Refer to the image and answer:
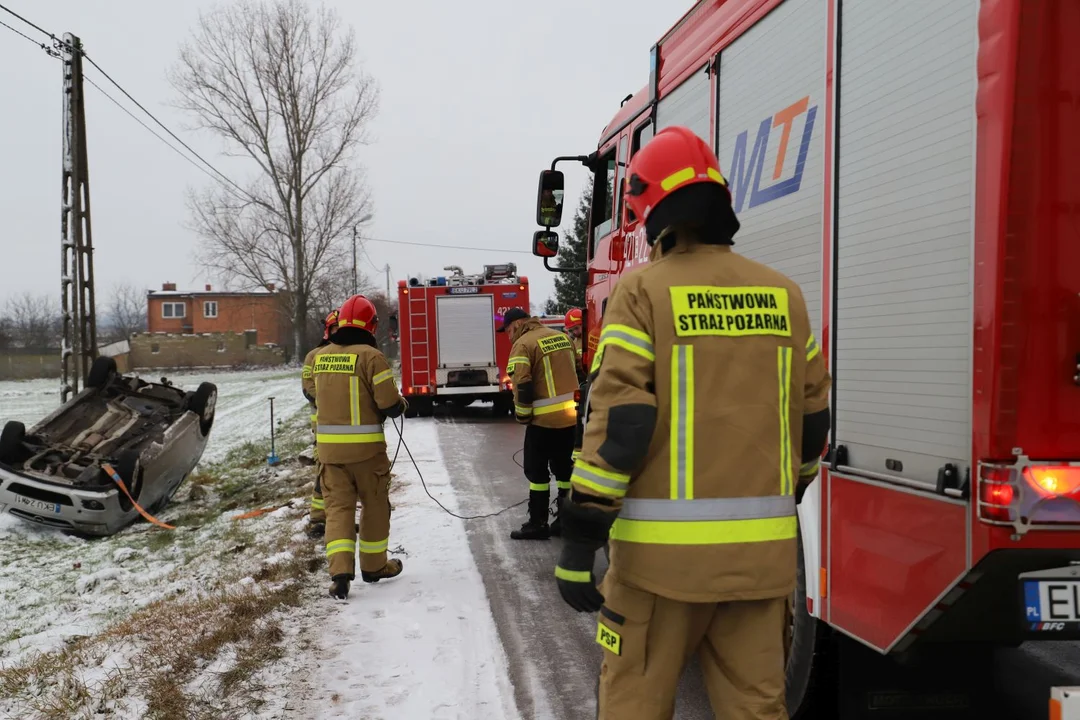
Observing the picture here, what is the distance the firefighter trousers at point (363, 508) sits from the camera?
17.6 ft

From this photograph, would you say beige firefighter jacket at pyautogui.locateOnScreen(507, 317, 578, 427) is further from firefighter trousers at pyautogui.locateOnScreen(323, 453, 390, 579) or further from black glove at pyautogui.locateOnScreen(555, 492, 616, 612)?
black glove at pyautogui.locateOnScreen(555, 492, 616, 612)

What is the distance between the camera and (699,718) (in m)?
3.62

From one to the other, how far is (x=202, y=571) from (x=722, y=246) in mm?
5850

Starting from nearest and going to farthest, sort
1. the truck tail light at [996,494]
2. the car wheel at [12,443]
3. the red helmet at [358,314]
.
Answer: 1. the truck tail light at [996,494]
2. the red helmet at [358,314]
3. the car wheel at [12,443]

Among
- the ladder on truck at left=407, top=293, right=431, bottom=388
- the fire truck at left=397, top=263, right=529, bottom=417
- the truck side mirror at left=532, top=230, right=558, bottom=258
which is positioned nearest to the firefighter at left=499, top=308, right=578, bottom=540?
the truck side mirror at left=532, top=230, right=558, bottom=258

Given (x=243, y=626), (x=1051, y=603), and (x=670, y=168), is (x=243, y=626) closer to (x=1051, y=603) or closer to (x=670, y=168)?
(x=670, y=168)

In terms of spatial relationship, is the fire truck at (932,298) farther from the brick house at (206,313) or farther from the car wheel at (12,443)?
the brick house at (206,313)

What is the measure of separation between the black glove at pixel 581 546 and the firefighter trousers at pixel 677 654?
3.6 inches

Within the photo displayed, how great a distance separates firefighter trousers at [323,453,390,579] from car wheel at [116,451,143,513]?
413 centimetres

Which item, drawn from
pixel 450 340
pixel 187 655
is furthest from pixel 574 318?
pixel 450 340

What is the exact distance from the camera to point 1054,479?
2.08 m

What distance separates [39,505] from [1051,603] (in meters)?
8.73

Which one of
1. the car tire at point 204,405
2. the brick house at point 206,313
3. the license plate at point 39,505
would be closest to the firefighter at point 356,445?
the license plate at point 39,505

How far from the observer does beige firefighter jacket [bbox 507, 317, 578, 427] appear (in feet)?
21.4
